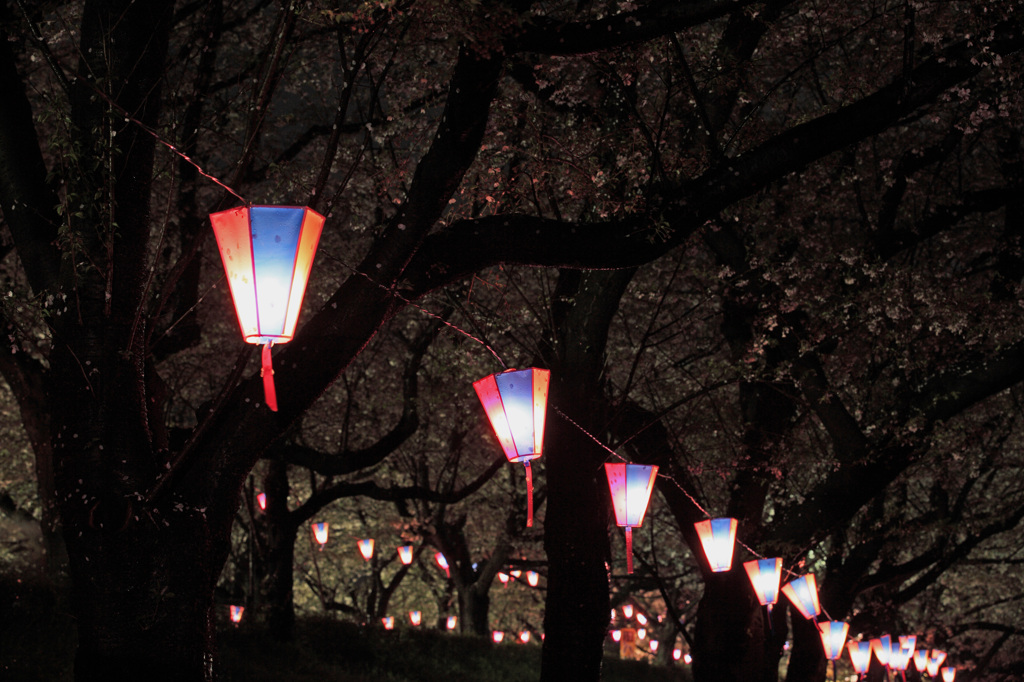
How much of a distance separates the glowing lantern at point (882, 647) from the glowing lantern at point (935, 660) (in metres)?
7.24

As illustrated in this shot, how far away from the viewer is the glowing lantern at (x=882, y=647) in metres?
19.1

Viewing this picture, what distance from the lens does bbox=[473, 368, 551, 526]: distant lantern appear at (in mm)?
6508

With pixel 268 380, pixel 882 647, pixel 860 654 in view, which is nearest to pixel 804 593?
pixel 860 654

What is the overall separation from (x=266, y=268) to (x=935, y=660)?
2856 cm

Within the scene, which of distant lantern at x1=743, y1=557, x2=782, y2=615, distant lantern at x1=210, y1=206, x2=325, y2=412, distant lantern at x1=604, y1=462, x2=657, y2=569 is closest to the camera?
distant lantern at x1=210, y1=206, x2=325, y2=412

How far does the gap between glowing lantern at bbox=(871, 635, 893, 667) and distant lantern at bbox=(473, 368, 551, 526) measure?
52.4 ft

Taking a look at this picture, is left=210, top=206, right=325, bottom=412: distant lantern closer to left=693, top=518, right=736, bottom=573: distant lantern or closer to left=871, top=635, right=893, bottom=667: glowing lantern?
left=693, top=518, right=736, bottom=573: distant lantern

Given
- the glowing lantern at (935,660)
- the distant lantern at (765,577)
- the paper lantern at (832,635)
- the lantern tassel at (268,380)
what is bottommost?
the glowing lantern at (935,660)

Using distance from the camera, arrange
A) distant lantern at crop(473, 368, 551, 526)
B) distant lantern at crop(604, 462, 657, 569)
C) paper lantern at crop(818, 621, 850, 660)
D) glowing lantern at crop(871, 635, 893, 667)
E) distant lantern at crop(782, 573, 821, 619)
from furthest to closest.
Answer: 1. glowing lantern at crop(871, 635, 893, 667)
2. paper lantern at crop(818, 621, 850, 660)
3. distant lantern at crop(782, 573, 821, 619)
4. distant lantern at crop(604, 462, 657, 569)
5. distant lantern at crop(473, 368, 551, 526)

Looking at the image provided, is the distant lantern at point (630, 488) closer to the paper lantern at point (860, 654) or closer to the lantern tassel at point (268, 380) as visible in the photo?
the lantern tassel at point (268, 380)

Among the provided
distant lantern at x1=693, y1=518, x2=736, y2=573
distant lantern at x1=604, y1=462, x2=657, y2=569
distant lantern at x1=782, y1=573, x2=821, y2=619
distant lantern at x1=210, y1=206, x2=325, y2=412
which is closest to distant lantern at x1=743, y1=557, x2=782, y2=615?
distant lantern at x1=693, y1=518, x2=736, y2=573

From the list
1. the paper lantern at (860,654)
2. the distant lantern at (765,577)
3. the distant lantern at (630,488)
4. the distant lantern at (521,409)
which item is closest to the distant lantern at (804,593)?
the distant lantern at (765,577)

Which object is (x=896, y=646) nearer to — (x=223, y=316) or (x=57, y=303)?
(x=223, y=316)

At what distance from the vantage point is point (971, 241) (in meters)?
14.7
